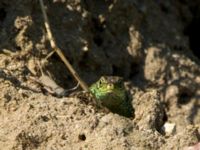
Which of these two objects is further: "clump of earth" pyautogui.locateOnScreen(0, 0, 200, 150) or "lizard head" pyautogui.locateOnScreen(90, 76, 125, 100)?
"lizard head" pyautogui.locateOnScreen(90, 76, 125, 100)

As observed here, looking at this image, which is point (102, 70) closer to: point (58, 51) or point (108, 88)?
point (108, 88)

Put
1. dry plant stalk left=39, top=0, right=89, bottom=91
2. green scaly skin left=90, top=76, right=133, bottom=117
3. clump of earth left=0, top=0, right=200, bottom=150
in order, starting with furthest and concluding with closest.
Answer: green scaly skin left=90, top=76, right=133, bottom=117 → dry plant stalk left=39, top=0, right=89, bottom=91 → clump of earth left=0, top=0, right=200, bottom=150

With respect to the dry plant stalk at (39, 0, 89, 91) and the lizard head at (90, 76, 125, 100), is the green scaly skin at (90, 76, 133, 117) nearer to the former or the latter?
the lizard head at (90, 76, 125, 100)

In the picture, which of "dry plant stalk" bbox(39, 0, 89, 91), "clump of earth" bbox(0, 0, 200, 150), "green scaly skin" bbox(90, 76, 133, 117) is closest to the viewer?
"clump of earth" bbox(0, 0, 200, 150)

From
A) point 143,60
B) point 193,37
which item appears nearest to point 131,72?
point 143,60

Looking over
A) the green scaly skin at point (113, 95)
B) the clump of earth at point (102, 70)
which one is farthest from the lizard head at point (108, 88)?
the clump of earth at point (102, 70)

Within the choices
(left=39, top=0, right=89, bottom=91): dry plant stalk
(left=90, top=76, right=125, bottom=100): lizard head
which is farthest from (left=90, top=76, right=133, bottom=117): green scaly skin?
(left=39, top=0, right=89, bottom=91): dry plant stalk

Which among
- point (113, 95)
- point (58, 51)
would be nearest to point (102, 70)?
point (113, 95)

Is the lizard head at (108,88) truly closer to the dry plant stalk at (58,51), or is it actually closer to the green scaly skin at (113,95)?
the green scaly skin at (113,95)
